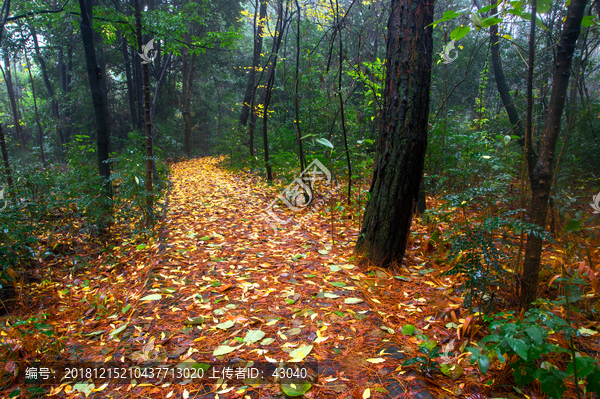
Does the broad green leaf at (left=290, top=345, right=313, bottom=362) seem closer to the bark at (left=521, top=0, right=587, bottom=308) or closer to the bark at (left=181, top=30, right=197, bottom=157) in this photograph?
the bark at (left=521, top=0, right=587, bottom=308)

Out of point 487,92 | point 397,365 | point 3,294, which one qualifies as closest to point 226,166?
point 3,294

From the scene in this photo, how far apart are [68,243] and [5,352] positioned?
2.30 m

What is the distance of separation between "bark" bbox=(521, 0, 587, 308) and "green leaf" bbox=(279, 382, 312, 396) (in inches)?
50.9

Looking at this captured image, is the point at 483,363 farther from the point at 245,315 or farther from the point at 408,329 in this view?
the point at 245,315

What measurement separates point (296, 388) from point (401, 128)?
75.9 inches

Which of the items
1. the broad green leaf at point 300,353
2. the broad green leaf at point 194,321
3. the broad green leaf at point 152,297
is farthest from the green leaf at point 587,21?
the broad green leaf at point 152,297

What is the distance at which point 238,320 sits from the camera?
6.45 ft

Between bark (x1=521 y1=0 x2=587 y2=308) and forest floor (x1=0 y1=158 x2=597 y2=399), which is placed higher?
bark (x1=521 y1=0 x2=587 y2=308)

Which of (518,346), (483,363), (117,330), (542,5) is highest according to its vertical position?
(542,5)

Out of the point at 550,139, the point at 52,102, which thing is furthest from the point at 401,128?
the point at 52,102

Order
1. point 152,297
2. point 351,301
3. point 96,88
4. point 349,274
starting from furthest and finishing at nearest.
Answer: point 96,88
point 349,274
point 152,297
point 351,301

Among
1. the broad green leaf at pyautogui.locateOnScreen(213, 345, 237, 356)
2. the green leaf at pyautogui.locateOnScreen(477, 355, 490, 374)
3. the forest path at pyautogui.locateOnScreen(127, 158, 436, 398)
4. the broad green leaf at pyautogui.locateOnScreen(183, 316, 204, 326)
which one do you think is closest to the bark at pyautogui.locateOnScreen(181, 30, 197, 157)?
the forest path at pyautogui.locateOnScreen(127, 158, 436, 398)

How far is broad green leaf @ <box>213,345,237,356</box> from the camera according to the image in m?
1.65

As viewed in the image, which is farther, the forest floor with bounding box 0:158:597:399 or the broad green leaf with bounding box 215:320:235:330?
the broad green leaf with bounding box 215:320:235:330
